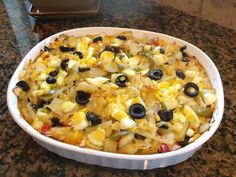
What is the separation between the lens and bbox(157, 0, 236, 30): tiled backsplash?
3.92ft

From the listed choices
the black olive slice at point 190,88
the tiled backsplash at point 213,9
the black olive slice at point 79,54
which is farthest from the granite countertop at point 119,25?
the black olive slice at point 79,54

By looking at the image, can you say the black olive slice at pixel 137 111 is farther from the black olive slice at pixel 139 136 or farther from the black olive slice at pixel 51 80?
the black olive slice at pixel 51 80

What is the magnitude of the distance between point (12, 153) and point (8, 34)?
593 millimetres

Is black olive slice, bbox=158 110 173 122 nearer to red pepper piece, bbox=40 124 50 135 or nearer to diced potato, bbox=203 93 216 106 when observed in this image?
diced potato, bbox=203 93 216 106

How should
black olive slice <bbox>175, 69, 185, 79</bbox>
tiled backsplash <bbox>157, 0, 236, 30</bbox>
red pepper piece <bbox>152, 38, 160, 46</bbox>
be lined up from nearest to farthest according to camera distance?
black olive slice <bbox>175, 69, 185, 79</bbox> → red pepper piece <bbox>152, 38, 160, 46</bbox> → tiled backsplash <bbox>157, 0, 236, 30</bbox>

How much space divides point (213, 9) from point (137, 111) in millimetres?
648

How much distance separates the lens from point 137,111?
78 cm

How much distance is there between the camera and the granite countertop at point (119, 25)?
0.79 meters

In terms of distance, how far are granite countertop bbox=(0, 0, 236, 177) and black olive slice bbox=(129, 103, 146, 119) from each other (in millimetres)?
131

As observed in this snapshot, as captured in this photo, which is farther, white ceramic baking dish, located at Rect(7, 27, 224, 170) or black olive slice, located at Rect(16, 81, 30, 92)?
black olive slice, located at Rect(16, 81, 30, 92)

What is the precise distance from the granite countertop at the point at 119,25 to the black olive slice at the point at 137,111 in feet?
0.43

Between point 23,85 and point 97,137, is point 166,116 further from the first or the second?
point 23,85

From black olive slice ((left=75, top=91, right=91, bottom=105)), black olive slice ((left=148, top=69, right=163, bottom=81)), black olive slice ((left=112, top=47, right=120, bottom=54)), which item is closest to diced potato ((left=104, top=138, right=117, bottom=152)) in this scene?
black olive slice ((left=75, top=91, right=91, bottom=105))

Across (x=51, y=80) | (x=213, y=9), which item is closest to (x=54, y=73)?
(x=51, y=80)
